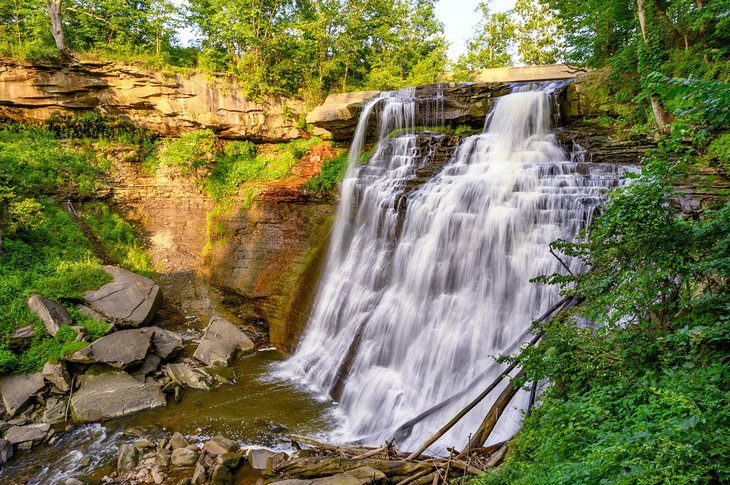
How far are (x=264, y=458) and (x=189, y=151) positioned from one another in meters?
13.0

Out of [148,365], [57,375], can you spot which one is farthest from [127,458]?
[57,375]

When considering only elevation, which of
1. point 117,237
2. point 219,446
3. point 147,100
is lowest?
point 219,446

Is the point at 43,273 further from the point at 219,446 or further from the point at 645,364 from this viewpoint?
the point at 645,364

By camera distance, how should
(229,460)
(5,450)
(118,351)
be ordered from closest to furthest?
(229,460) → (5,450) → (118,351)

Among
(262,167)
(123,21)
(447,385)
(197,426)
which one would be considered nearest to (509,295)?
(447,385)

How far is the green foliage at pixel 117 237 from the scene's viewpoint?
46.9ft

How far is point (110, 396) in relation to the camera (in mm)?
8031

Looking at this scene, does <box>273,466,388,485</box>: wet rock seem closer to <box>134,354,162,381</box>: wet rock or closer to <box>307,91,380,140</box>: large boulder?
<box>134,354,162,381</box>: wet rock

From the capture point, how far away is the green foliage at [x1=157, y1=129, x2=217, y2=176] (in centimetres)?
1516

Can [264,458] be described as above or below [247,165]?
below

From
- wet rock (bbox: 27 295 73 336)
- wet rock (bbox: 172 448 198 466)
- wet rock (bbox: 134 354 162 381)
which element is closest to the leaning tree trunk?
wet rock (bbox: 27 295 73 336)

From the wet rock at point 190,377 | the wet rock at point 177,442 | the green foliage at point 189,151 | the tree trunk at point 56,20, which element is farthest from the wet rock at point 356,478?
the tree trunk at point 56,20

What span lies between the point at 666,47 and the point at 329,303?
11501 mm

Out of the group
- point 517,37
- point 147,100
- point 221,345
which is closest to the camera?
point 221,345
